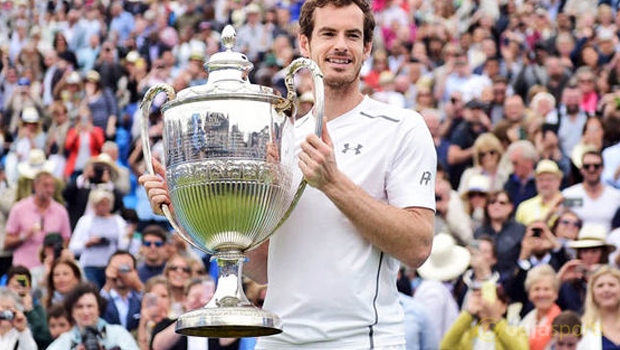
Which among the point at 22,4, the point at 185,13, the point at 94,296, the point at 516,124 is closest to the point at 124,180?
the point at 516,124

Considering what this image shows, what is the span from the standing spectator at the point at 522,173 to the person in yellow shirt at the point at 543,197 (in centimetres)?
38

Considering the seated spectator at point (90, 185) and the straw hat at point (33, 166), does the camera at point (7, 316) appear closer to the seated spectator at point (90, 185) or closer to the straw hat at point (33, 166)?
the seated spectator at point (90, 185)

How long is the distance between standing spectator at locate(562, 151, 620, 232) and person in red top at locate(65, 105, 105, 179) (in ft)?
18.6

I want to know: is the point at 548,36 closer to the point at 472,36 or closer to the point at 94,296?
the point at 472,36

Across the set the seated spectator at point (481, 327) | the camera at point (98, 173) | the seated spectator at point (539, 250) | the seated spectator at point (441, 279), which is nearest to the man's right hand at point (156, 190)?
the seated spectator at point (481, 327)

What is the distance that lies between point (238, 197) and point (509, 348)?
14.5 ft

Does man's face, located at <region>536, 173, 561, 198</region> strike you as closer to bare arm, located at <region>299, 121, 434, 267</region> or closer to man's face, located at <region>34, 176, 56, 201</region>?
man's face, located at <region>34, 176, 56, 201</region>

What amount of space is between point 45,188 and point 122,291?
9.20 feet

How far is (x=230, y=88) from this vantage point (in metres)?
4.05

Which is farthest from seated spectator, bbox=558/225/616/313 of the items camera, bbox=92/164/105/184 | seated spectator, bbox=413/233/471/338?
camera, bbox=92/164/105/184

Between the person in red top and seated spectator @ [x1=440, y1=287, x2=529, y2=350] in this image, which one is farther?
the person in red top

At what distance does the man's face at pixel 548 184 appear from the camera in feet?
37.3

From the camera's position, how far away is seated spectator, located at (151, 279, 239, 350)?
325 inches

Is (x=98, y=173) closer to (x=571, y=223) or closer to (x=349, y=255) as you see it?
(x=571, y=223)
